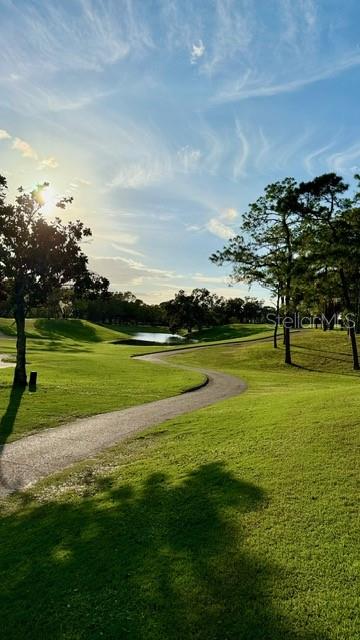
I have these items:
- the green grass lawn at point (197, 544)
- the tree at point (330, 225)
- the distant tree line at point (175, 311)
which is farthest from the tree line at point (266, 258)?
the distant tree line at point (175, 311)

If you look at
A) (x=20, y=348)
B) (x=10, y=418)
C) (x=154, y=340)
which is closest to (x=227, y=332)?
(x=154, y=340)

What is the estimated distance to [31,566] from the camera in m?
5.85

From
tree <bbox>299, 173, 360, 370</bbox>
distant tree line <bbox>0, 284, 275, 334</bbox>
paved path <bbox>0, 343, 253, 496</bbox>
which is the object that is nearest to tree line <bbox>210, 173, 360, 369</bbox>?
tree <bbox>299, 173, 360, 370</bbox>

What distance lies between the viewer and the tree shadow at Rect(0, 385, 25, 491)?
1027 centimetres

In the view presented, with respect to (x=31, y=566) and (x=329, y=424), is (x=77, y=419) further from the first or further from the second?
(x=31, y=566)

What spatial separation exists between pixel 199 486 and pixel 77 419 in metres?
9.75

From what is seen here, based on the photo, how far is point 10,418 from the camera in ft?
53.9

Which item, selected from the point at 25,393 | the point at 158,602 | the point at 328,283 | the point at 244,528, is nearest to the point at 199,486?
the point at 244,528

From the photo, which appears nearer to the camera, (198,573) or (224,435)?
(198,573)

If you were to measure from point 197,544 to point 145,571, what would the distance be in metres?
0.84

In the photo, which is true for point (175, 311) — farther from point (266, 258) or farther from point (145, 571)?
point (145, 571)

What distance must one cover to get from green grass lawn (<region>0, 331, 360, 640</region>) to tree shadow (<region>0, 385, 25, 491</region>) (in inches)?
53.6

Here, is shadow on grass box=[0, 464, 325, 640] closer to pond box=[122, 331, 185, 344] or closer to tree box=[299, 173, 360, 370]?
tree box=[299, 173, 360, 370]

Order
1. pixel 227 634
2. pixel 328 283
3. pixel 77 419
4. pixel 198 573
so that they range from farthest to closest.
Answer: pixel 328 283 → pixel 77 419 → pixel 198 573 → pixel 227 634
